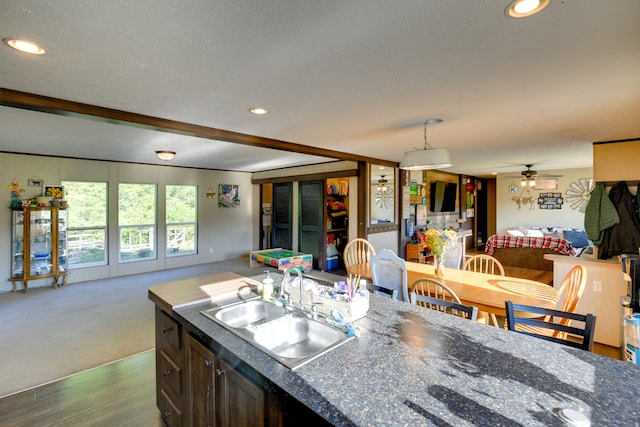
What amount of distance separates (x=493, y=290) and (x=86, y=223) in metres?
7.04

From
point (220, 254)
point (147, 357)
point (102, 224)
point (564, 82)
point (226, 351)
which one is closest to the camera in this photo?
point (226, 351)

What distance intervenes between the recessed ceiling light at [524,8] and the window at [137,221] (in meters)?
7.13

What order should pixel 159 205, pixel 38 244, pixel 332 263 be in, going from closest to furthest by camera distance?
pixel 38 244 → pixel 159 205 → pixel 332 263

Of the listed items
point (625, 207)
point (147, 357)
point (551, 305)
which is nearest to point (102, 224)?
point (147, 357)

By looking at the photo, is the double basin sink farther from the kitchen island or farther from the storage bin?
the storage bin

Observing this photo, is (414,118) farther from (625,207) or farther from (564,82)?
(625,207)

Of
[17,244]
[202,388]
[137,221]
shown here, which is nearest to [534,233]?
[202,388]

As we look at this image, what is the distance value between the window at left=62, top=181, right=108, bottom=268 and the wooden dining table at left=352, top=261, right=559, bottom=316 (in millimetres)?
5713

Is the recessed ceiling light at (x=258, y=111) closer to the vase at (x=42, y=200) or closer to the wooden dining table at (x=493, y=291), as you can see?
the wooden dining table at (x=493, y=291)

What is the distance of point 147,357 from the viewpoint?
2.99 meters

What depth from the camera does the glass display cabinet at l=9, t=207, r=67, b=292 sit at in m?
5.13

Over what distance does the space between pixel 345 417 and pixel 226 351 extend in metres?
0.66

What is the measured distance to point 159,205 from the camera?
6.89 metres

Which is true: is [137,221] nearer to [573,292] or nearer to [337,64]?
[337,64]
